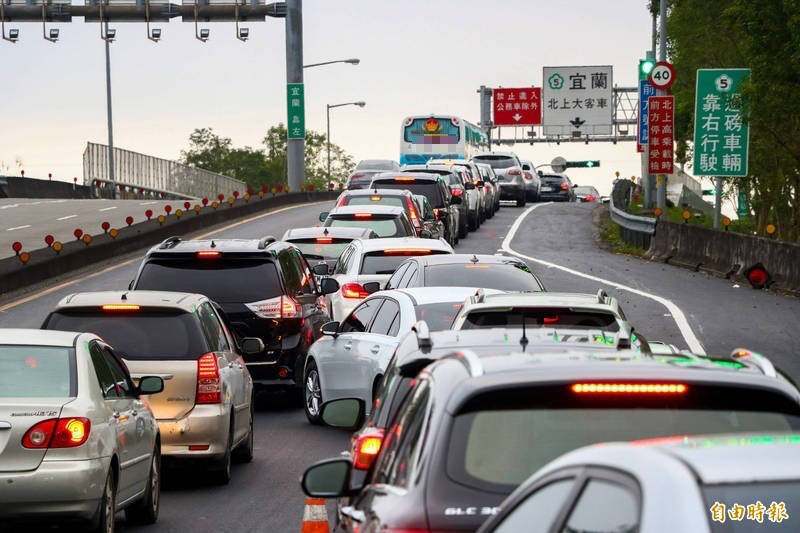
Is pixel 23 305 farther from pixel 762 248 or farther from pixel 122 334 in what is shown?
pixel 122 334

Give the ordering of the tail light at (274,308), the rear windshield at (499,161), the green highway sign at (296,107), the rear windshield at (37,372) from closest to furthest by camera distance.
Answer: the rear windshield at (37,372), the tail light at (274,308), the green highway sign at (296,107), the rear windshield at (499,161)

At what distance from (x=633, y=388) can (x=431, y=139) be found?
198ft

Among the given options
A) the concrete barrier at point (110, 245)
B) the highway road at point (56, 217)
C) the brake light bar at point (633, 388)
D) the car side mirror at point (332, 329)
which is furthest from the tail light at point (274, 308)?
the highway road at point (56, 217)

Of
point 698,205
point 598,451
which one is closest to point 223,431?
point 598,451

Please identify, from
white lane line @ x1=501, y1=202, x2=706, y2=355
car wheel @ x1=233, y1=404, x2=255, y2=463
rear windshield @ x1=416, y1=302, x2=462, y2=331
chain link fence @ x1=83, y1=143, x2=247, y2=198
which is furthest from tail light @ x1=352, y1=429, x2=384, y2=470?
chain link fence @ x1=83, y1=143, x2=247, y2=198

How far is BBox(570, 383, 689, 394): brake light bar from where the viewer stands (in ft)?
15.6

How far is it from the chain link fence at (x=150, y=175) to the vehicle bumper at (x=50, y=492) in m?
71.9

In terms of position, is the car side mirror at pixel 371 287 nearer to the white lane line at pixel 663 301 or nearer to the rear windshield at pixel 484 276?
the rear windshield at pixel 484 276

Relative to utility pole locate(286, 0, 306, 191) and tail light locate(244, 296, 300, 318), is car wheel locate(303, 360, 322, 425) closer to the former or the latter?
tail light locate(244, 296, 300, 318)

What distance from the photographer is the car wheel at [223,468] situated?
1277 cm

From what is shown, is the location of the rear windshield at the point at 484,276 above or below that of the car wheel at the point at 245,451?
above

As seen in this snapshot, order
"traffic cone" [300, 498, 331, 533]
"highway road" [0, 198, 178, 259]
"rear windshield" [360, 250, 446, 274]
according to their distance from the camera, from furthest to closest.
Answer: "highway road" [0, 198, 178, 259]
"rear windshield" [360, 250, 446, 274]
"traffic cone" [300, 498, 331, 533]

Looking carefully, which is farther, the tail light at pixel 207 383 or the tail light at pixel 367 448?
the tail light at pixel 207 383

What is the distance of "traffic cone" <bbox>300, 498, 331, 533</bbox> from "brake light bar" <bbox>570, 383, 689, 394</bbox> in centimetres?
483
